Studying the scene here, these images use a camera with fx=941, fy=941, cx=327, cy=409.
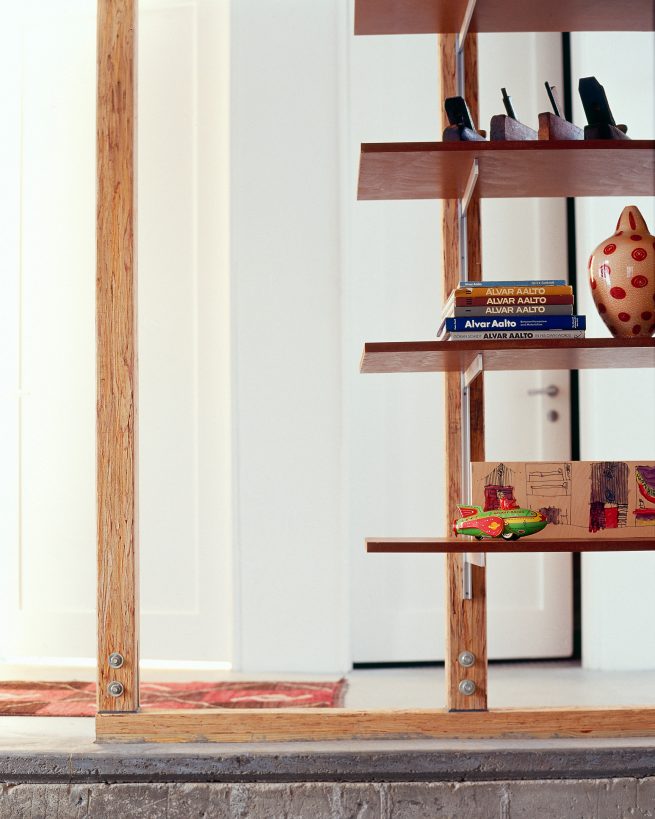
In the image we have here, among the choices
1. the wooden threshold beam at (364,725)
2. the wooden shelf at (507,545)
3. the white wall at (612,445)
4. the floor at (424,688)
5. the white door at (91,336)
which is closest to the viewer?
the wooden shelf at (507,545)

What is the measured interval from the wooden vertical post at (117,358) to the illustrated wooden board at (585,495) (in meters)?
0.81

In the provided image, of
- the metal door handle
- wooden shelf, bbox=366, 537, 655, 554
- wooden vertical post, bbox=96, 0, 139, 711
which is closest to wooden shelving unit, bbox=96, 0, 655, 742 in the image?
wooden vertical post, bbox=96, 0, 139, 711

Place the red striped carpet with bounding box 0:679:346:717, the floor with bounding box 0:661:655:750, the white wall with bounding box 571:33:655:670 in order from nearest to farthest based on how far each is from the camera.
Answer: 1. the floor with bounding box 0:661:655:750
2. the red striped carpet with bounding box 0:679:346:717
3. the white wall with bounding box 571:33:655:670

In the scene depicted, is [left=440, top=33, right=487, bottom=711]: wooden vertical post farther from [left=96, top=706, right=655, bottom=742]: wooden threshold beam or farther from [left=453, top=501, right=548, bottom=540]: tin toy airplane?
[left=453, top=501, right=548, bottom=540]: tin toy airplane

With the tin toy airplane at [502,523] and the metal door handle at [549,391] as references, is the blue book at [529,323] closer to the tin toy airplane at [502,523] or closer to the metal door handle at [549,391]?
the tin toy airplane at [502,523]

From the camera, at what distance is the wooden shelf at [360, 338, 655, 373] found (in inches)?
72.9

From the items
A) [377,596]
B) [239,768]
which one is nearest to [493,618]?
[377,596]

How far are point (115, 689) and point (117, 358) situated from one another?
75cm

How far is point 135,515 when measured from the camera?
7.07ft

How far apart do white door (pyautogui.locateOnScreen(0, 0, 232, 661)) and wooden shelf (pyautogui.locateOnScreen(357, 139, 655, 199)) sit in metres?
1.40

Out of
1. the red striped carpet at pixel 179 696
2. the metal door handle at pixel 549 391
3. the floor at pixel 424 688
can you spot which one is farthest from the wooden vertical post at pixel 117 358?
the metal door handle at pixel 549 391

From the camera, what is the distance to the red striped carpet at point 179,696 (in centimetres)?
258

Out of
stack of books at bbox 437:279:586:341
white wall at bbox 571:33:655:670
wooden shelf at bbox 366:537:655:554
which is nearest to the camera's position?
wooden shelf at bbox 366:537:655:554

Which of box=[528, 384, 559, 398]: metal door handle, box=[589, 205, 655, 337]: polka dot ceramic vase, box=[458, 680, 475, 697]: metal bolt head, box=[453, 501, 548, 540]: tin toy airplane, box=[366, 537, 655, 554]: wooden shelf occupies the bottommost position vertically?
box=[458, 680, 475, 697]: metal bolt head
